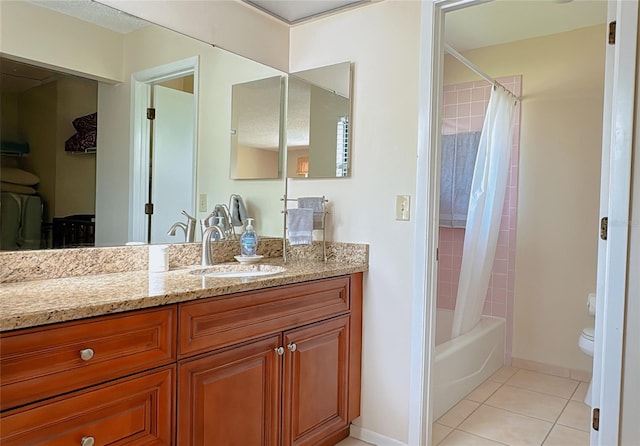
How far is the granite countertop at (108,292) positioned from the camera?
107 centimetres

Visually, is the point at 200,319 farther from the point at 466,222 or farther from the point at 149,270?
the point at 466,222

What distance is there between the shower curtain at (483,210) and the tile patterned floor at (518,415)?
0.45 metres

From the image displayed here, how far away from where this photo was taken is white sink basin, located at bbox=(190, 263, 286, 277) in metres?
2.02

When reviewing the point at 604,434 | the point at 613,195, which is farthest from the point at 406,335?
the point at 613,195

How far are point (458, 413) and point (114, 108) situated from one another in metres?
2.39

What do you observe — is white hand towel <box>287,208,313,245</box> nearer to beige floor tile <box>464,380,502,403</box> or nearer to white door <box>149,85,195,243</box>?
white door <box>149,85,195,243</box>

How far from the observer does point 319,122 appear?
244 cm

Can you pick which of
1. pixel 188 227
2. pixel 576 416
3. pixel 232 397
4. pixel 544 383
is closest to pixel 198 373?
pixel 232 397

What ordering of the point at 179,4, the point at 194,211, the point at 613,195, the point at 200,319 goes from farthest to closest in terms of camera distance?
the point at 194,211, the point at 179,4, the point at 613,195, the point at 200,319

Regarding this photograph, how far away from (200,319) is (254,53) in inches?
59.8

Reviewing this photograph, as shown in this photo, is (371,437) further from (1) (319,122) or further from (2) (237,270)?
(1) (319,122)

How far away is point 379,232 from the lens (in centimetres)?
218

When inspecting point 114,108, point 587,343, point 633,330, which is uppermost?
point 114,108

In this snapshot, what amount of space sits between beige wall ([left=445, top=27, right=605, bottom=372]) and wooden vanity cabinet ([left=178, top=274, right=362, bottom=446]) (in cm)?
174
